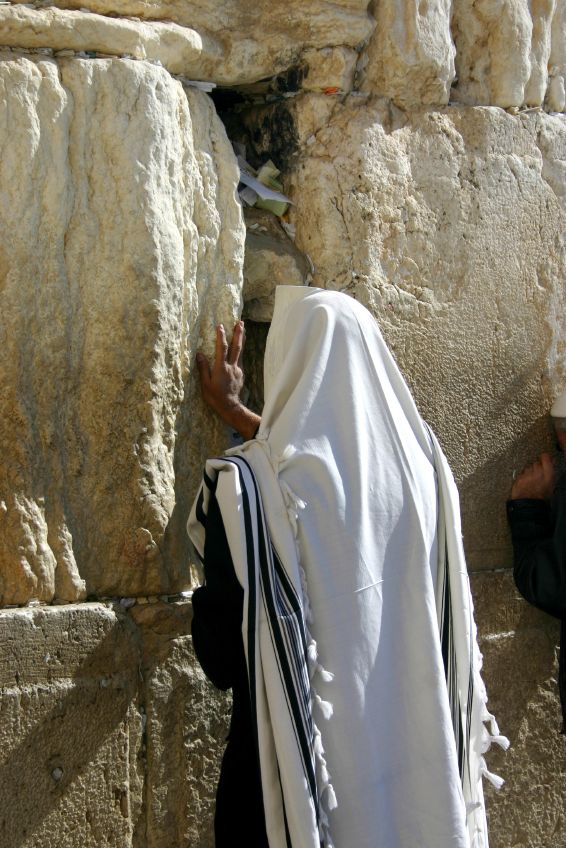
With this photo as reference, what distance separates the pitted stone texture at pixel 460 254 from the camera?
3.27 metres

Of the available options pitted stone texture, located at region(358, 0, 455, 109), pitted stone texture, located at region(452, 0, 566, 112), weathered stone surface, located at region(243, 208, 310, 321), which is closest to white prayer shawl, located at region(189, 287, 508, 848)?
weathered stone surface, located at region(243, 208, 310, 321)

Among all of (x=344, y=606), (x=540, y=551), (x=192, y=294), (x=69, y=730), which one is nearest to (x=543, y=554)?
(x=540, y=551)

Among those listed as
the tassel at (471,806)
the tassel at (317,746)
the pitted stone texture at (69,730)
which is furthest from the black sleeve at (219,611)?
the tassel at (471,806)

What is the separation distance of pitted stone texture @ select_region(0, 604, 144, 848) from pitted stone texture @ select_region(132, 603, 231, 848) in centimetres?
5

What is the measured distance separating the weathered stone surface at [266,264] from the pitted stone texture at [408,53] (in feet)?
1.76

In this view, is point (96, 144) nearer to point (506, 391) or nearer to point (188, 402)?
point (188, 402)

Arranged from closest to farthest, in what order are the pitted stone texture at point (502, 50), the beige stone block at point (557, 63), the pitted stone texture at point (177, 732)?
the pitted stone texture at point (177, 732), the pitted stone texture at point (502, 50), the beige stone block at point (557, 63)

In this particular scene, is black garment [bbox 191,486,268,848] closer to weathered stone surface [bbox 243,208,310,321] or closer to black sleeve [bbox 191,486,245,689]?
black sleeve [bbox 191,486,245,689]

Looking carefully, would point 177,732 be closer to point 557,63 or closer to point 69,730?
point 69,730

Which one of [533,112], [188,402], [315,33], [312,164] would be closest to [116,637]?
[188,402]

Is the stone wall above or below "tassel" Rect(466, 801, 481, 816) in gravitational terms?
above

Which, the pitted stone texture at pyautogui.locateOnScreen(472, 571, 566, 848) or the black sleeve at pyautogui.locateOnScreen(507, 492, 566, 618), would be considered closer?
the black sleeve at pyautogui.locateOnScreen(507, 492, 566, 618)

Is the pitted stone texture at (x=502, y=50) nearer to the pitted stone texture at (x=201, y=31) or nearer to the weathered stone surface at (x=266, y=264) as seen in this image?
the pitted stone texture at (x=201, y=31)

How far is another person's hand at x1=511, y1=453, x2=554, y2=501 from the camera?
11.7ft
